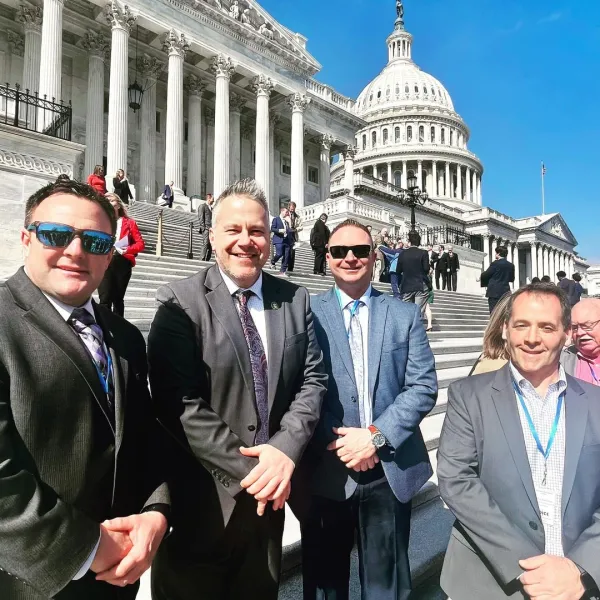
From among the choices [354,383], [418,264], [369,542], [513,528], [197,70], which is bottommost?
[369,542]

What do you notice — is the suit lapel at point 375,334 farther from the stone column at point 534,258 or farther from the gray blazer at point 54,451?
the stone column at point 534,258

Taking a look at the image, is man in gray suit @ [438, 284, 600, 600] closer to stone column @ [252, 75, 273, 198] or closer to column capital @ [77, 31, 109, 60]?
stone column @ [252, 75, 273, 198]

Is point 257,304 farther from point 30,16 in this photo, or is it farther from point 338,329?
point 30,16

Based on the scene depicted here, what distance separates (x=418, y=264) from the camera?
9867 millimetres

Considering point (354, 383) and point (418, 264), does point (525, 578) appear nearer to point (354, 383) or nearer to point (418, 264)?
point (354, 383)

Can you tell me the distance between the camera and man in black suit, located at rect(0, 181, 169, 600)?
51.1 inches

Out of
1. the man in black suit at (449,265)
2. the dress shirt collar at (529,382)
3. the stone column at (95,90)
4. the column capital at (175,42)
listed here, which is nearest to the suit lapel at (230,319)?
the dress shirt collar at (529,382)

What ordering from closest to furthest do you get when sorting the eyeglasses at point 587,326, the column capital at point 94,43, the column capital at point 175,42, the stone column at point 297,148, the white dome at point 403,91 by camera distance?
the eyeglasses at point 587,326 → the column capital at point 175,42 → the column capital at point 94,43 → the stone column at point 297,148 → the white dome at point 403,91

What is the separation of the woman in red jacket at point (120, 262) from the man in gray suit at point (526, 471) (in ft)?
16.8

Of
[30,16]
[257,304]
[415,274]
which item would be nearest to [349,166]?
[30,16]

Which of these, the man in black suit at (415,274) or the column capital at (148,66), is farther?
the column capital at (148,66)

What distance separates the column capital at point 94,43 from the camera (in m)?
21.6

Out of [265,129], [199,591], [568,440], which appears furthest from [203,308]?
[265,129]

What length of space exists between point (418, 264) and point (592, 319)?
22.9 ft
